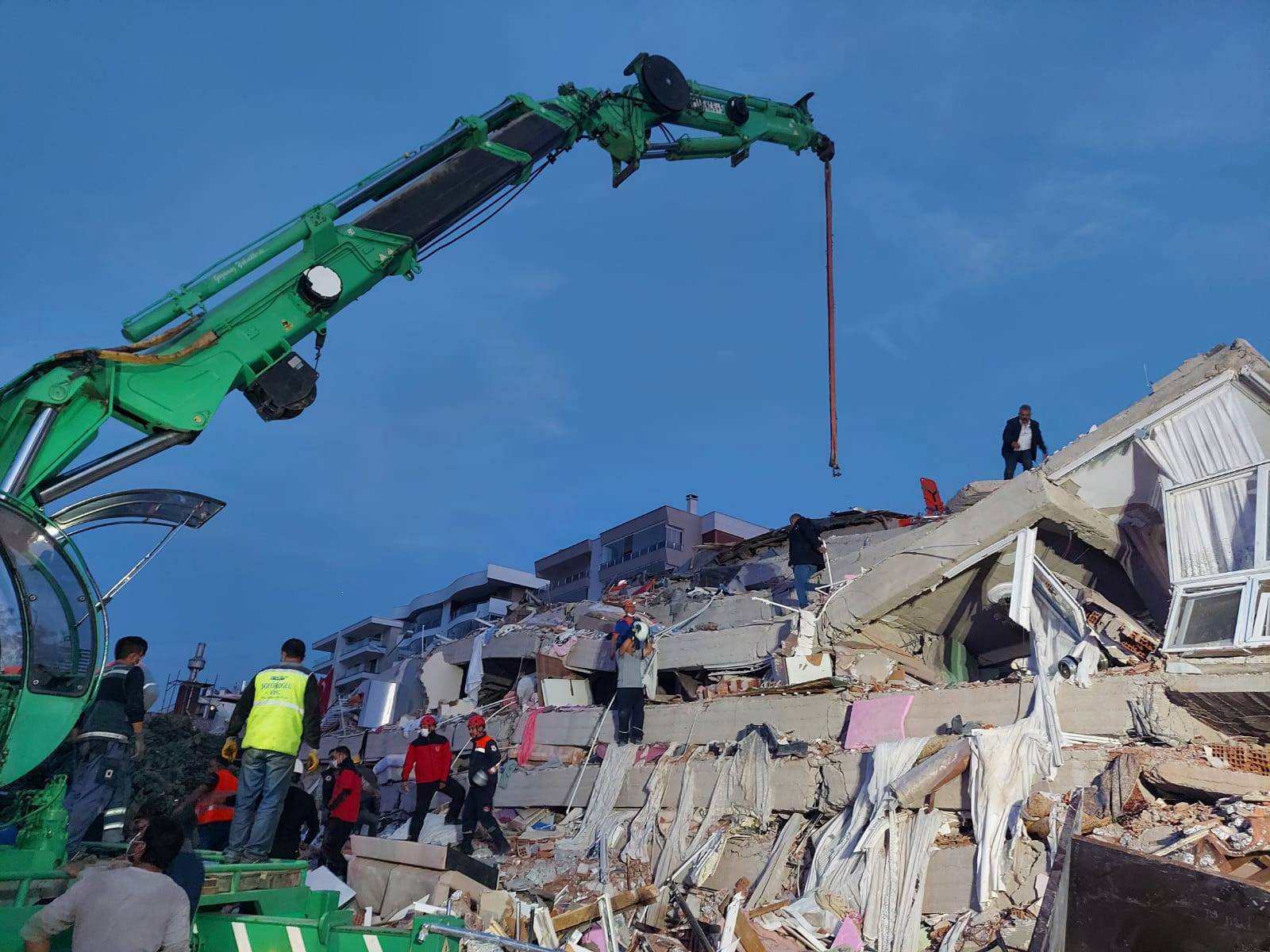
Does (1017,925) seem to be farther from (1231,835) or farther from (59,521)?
(59,521)

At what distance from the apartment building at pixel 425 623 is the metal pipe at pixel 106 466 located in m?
25.1

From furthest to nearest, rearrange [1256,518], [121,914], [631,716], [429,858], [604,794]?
[631,716] < [604,794] < [1256,518] < [429,858] < [121,914]

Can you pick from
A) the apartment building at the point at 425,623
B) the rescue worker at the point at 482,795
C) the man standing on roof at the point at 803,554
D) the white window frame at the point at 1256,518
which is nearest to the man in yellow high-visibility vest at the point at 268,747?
the rescue worker at the point at 482,795

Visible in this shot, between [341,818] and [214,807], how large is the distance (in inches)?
60.1

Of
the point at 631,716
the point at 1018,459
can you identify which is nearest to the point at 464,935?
the point at 631,716

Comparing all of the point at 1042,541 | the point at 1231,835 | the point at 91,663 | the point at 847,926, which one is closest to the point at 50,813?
the point at 91,663

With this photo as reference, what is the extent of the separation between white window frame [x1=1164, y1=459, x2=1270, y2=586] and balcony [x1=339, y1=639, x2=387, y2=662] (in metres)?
38.9

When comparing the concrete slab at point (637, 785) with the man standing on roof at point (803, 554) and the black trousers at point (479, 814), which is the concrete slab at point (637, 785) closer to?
the black trousers at point (479, 814)

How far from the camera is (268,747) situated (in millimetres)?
6613

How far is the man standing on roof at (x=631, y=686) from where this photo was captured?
40.4 feet

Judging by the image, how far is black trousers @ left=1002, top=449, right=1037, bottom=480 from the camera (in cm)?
1416

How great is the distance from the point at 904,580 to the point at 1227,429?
3.66 meters

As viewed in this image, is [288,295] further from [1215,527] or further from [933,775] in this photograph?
[1215,527]

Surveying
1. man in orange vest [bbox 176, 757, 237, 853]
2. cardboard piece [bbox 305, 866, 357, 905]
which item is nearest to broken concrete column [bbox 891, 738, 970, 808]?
cardboard piece [bbox 305, 866, 357, 905]
